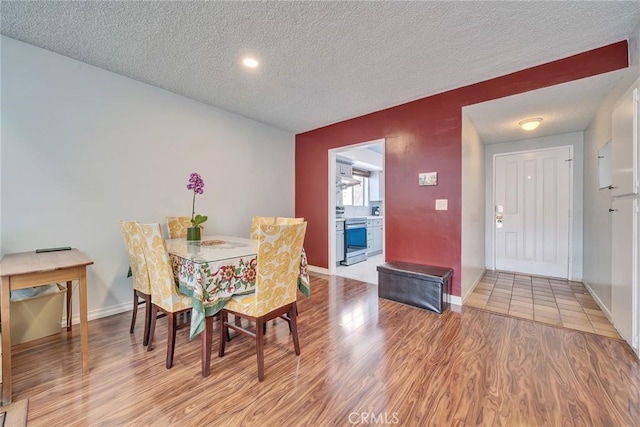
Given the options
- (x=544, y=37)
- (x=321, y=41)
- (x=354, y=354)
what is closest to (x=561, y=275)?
(x=544, y=37)

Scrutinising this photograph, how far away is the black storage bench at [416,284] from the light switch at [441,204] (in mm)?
718

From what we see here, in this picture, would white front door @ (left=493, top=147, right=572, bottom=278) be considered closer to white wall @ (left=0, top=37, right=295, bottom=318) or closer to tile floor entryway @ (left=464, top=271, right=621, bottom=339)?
tile floor entryway @ (left=464, top=271, right=621, bottom=339)

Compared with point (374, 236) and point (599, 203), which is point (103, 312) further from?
point (599, 203)

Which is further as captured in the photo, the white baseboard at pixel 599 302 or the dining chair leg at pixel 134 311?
the white baseboard at pixel 599 302

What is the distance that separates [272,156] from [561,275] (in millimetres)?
4947

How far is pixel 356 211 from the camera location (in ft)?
22.5

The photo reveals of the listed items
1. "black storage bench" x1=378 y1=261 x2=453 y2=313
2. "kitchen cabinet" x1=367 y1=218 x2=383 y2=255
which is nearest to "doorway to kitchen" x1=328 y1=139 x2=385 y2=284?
"kitchen cabinet" x1=367 y1=218 x2=383 y2=255

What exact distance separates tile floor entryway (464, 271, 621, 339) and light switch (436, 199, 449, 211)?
115 centimetres

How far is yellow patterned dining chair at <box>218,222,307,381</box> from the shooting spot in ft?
5.28

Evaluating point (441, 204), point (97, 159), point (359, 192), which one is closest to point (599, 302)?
point (441, 204)

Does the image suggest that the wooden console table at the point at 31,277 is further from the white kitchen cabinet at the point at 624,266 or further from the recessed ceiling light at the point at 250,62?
the white kitchen cabinet at the point at 624,266

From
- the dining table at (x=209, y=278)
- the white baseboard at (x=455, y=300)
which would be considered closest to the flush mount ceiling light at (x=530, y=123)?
the white baseboard at (x=455, y=300)

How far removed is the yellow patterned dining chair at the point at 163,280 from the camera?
173 centimetres

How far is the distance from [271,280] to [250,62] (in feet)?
6.83
